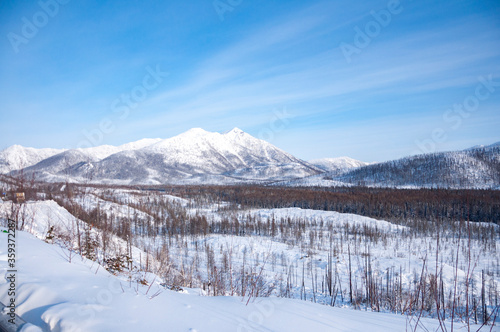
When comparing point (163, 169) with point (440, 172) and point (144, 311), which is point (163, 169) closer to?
point (440, 172)

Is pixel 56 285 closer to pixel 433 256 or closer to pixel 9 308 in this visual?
pixel 9 308

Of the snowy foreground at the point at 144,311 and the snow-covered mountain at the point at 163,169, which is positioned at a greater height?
the snow-covered mountain at the point at 163,169

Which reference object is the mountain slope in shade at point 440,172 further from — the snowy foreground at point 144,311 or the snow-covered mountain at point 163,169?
the snowy foreground at point 144,311

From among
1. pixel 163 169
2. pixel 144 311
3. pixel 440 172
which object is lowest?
pixel 144 311

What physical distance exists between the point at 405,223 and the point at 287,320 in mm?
24166

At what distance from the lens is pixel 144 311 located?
133 inches

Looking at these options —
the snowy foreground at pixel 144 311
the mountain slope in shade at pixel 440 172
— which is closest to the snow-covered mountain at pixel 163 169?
the mountain slope in shade at pixel 440 172

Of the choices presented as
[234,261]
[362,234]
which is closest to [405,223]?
[362,234]

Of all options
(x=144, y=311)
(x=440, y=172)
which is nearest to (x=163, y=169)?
(x=440, y=172)

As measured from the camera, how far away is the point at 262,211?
102 ft

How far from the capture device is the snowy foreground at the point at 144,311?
309 cm

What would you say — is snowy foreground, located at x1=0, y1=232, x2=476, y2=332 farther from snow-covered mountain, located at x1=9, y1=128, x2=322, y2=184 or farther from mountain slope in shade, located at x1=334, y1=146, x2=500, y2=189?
snow-covered mountain, located at x1=9, y1=128, x2=322, y2=184

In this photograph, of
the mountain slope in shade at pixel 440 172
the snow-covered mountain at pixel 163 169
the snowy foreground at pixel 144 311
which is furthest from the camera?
the snow-covered mountain at pixel 163 169

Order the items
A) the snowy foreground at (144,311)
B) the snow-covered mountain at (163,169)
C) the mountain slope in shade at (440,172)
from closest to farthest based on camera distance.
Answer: the snowy foreground at (144,311) < the mountain slope in shade at (440,172) < the snow-covered mountain at (163,169)
